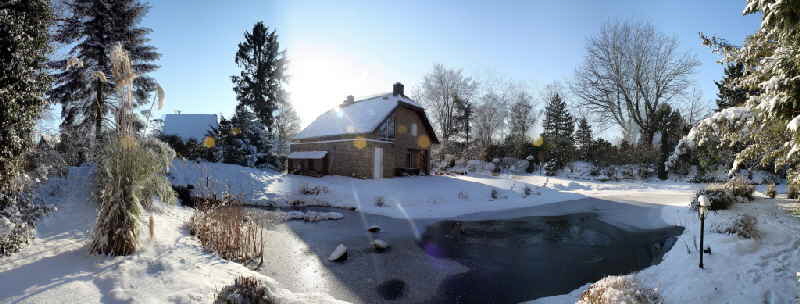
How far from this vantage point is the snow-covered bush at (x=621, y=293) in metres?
4.18

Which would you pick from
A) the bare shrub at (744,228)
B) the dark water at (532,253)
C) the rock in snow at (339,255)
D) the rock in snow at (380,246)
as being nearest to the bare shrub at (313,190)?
the dark water at (532,253)

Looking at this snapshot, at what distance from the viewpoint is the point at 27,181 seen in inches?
→ 205

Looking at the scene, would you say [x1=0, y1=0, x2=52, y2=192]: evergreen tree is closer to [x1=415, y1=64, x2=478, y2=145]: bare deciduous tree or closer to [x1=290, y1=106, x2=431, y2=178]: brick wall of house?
[x1=290, y1=106, x2=431, y2=178]: brick wall of house

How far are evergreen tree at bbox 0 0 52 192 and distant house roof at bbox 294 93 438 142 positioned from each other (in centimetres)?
1425

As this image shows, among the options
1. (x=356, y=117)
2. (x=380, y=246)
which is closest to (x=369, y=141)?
(x=356, y=117)

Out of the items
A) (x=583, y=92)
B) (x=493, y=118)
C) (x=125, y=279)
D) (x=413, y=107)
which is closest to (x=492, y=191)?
(x=413, y=107)

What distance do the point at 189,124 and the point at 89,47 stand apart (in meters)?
15.1

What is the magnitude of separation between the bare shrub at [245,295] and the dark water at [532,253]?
2790mm

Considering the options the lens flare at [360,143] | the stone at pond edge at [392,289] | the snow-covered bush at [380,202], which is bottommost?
the stone at pond edge at [392,289]

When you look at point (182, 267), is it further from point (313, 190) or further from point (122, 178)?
point (313, 190)

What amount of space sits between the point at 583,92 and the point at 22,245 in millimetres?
30570

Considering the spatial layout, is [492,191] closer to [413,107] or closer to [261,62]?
[413,107]

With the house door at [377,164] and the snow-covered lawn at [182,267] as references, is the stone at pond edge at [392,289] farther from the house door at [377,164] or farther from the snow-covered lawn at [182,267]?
the house door at [377,164]

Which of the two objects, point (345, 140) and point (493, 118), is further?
point (493, 118)
